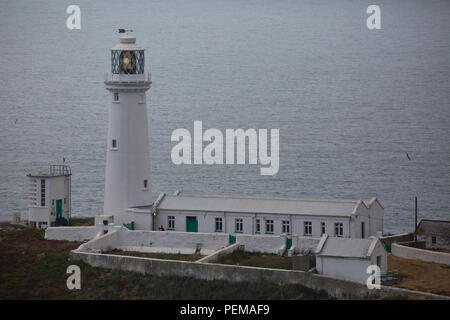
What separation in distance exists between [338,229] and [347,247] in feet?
10.3

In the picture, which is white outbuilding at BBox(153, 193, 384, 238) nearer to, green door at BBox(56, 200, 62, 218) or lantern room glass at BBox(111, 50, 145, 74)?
green door at BBox(56, 200, 62, 218)

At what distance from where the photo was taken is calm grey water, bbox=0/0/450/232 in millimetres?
85250

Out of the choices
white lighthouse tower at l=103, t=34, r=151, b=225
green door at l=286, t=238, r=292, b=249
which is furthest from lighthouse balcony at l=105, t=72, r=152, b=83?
green door at l=286, t=238, r=292, b=249

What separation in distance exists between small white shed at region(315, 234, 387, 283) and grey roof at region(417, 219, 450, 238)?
18.1 feet

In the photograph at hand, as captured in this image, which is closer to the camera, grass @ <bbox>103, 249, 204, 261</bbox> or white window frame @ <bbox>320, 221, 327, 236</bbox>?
grass @ <bbox>103, 249, 204, 261</bbox>

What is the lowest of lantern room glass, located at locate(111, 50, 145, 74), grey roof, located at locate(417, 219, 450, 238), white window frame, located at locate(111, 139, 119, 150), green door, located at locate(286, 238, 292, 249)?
green door, located at locate(286, 238, 292, 249)

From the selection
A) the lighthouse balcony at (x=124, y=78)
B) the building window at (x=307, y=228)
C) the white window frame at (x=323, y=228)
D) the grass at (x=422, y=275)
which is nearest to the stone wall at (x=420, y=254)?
the grass at (x=422, y=275)

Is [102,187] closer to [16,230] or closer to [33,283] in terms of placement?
[16,230]

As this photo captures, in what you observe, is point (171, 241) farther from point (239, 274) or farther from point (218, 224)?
point (239, 274)

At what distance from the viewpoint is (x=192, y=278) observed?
156 ft

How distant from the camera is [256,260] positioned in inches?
1925

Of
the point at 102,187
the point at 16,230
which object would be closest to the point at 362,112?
the point at 102,187

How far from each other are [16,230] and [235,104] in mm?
65565
